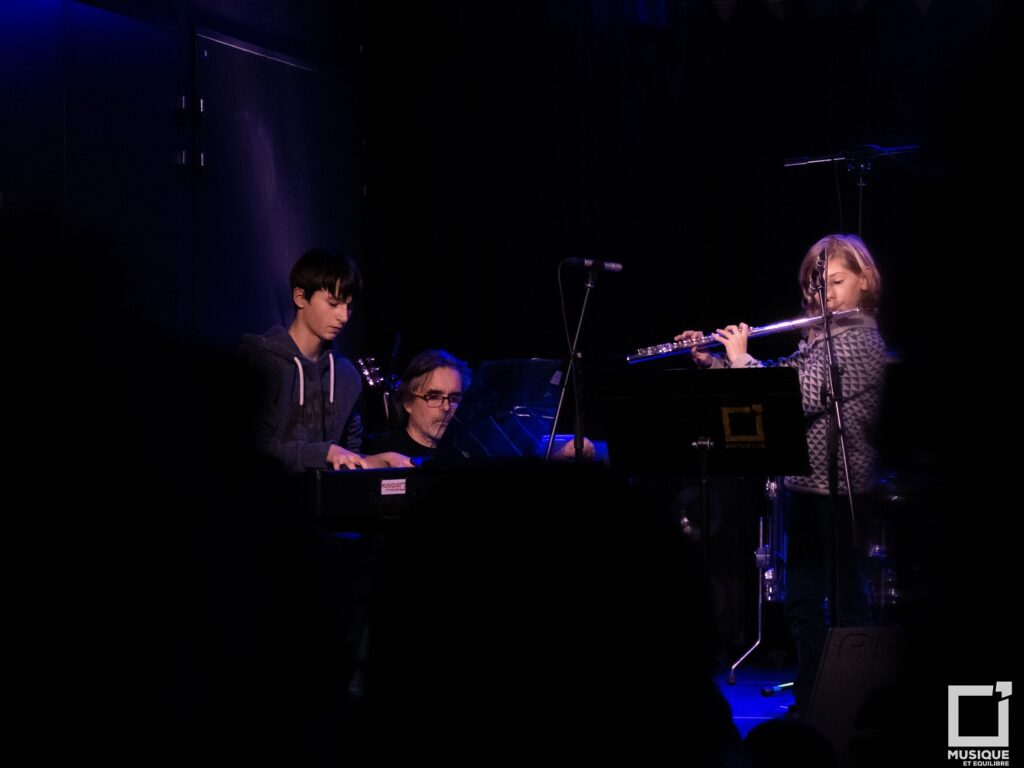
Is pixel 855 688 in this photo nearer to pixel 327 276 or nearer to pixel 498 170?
pixel 327 276

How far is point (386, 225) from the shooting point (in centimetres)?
584

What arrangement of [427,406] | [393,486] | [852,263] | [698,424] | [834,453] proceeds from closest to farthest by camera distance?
[393,486] → [698,424] → [834,453] → [852,263] → [427,406]

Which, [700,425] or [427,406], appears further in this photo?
[427,406]

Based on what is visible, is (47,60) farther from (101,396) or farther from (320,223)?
(320,223)

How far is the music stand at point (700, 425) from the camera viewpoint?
355 centimetres

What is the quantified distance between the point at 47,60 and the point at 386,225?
227 centimetres

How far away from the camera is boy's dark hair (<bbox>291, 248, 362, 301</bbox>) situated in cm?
386

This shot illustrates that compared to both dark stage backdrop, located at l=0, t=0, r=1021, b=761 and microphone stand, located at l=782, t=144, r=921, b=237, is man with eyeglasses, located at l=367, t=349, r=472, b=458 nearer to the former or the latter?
dark stage backdrop, located at l=0, t=0, r=1021, b=761

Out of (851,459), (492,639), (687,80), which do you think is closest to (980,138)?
(851,459)

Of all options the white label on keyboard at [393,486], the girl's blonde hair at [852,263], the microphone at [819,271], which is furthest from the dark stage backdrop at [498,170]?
the white label on keyboard at [393,486]

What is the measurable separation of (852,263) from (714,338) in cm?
56

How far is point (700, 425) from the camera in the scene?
3.59m

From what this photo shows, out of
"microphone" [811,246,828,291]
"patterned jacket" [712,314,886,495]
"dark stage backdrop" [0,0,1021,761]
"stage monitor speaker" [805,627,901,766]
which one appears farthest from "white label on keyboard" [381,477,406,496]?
"microphone" [811,246,828,291]
